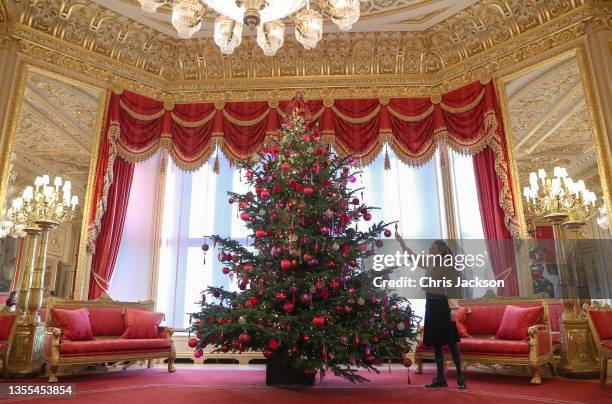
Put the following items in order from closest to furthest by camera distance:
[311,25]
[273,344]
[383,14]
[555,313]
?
[273,344]
[311,25]
[555,313]
[383,14]

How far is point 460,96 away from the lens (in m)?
5.99

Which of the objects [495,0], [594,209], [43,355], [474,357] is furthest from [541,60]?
[43,355]

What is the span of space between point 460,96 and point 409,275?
250 centimetres

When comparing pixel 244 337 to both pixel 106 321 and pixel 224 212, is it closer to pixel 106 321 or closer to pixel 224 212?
pixel 106 321

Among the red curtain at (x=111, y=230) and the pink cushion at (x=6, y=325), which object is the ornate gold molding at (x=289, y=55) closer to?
the red curtain at (x=111, y=230)

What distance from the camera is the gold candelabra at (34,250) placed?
14.3ft

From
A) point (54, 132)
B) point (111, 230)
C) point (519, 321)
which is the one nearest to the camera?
point (519, 321)

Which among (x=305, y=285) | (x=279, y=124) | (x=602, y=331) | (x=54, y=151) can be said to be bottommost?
(x=602, y=331)

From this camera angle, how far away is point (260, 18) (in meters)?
3.57

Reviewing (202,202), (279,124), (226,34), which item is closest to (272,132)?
(279,124)

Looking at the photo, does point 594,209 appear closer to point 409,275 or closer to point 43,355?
point 409,275

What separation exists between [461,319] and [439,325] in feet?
4.99

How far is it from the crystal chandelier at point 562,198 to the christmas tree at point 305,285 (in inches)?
94.8

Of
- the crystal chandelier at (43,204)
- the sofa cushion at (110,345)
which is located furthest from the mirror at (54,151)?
the sofa cushion at (110,345)
